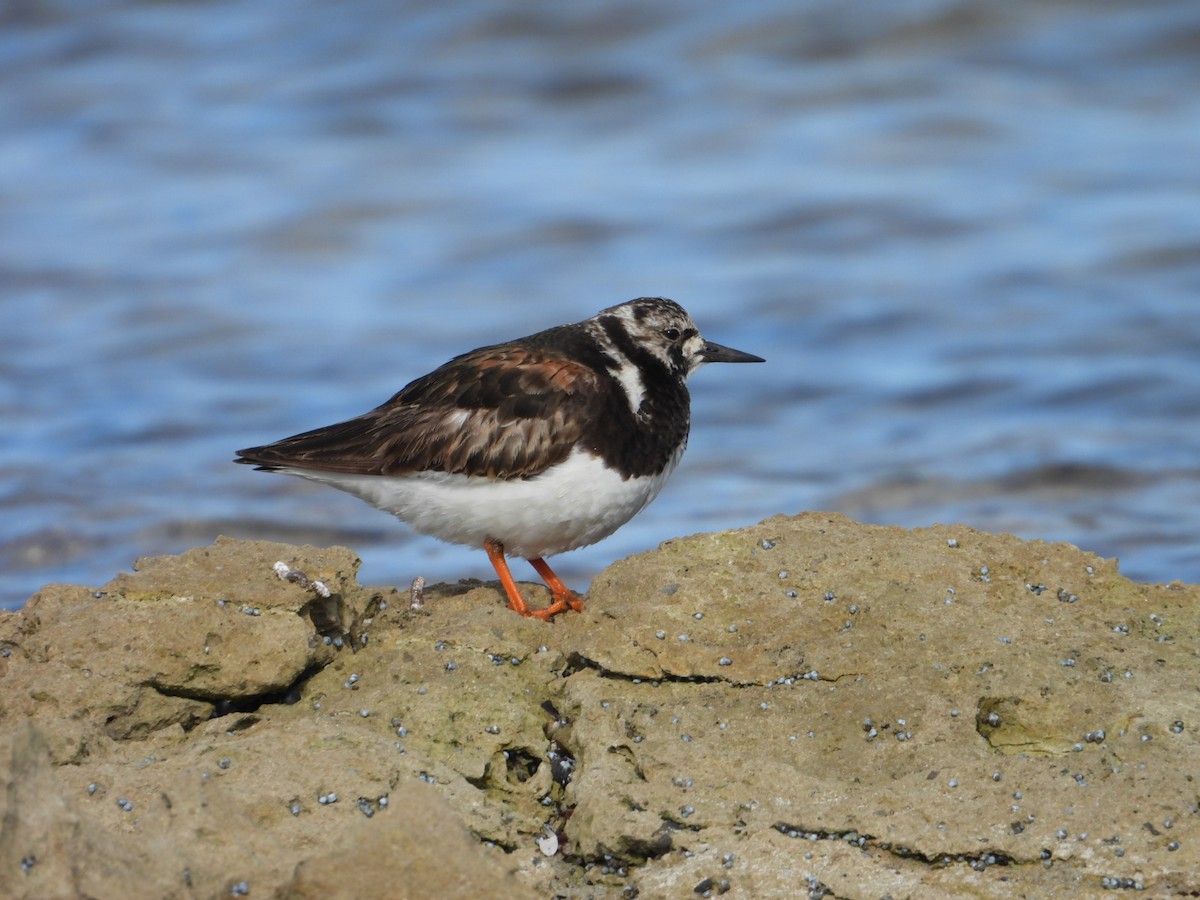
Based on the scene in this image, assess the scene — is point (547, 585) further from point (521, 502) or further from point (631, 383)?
point (631, 383)

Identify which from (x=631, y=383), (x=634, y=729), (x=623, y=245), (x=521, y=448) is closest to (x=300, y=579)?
(x=521, y=448)

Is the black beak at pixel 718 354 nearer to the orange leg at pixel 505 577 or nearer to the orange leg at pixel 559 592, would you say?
the orange leg at pixel 559 592

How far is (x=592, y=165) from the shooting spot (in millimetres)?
16422

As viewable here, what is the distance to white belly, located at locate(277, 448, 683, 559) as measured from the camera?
18.6ft

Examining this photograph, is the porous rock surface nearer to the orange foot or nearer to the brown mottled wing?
the orange foot

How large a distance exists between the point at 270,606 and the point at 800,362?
25.5 feet

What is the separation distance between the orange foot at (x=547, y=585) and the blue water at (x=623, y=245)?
104 inches

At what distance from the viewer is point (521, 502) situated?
5680 mm

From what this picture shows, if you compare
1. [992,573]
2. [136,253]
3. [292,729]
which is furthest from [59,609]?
[136,253]

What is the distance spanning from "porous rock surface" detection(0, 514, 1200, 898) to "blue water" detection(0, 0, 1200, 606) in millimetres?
3579

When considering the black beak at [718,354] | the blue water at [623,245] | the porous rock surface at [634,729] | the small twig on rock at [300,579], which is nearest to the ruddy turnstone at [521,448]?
the black beak at [718,354]

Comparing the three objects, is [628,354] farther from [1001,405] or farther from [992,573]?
[1001,405]

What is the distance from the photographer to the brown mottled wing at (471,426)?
572 cm

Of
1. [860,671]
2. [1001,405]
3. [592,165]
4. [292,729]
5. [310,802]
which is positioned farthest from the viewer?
[592,165]
